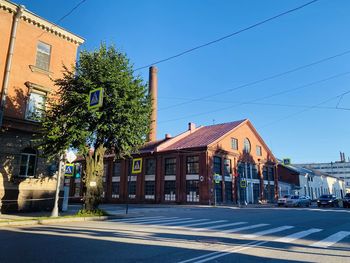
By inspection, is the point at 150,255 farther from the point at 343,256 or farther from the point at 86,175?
the point at 86,175

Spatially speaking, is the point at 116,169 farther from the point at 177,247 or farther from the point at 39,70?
the point at 177,247

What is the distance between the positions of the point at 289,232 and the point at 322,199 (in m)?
31.6

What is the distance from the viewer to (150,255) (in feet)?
22.3

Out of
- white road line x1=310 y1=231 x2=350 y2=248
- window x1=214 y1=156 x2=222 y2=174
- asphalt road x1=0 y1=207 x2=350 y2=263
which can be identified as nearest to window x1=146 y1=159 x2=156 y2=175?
window x1=214 y1=156 x2=222 y2=174

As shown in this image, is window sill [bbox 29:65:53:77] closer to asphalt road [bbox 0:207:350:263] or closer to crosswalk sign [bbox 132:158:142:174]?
crosswalk sign [bbox 132:158:142:174]

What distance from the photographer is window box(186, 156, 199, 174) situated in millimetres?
36406

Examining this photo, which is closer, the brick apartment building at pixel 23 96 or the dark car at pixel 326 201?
the brick apartment building at pixel 23 96

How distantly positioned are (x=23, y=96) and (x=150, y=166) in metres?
22.9

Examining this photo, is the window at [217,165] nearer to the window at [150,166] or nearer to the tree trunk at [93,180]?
the window at [150,166]

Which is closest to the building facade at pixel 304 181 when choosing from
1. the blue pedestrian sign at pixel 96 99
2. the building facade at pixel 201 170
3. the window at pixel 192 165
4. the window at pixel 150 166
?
the building facade at pixel 201 170

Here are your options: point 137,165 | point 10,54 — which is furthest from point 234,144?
point 10,54

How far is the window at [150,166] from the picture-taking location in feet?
Result: 132

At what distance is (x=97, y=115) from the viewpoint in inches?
638

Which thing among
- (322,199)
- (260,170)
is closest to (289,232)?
(322,199)
